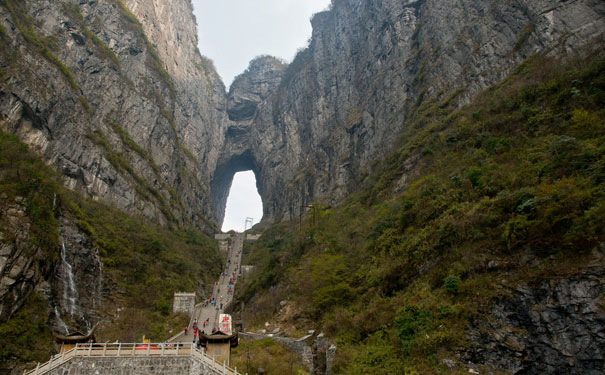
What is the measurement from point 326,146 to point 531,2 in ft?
101

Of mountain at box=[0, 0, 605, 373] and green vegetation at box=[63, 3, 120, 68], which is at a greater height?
green vegetation at box=[63, 3, 120, 68]

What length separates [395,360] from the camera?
1179cm

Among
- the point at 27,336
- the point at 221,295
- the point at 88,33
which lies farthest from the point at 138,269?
the point at 88,33

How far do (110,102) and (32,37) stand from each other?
10.6 m

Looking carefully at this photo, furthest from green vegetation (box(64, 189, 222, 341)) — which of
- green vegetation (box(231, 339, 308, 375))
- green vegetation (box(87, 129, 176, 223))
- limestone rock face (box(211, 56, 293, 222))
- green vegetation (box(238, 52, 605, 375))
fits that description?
limestone rock face (box(211, 56, 293, 222))

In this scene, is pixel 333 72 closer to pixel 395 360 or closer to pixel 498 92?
pixel 498 92

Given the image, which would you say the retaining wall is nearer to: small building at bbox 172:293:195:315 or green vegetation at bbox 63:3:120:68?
small building at bbox 172:293:195:315

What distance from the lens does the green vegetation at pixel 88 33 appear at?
4570 centimetres

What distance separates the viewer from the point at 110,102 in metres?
46.2

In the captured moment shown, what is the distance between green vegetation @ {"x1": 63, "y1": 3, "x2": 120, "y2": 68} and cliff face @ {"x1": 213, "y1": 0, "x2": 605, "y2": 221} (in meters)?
30.5

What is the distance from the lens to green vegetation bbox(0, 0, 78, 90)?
1428 inches

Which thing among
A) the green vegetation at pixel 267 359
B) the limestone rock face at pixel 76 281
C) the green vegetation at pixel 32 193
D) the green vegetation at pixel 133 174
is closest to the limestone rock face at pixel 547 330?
the green vegetation at pixel 267 359

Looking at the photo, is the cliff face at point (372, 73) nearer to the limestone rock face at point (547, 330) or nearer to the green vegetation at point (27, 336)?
the limestone rock face at point (547, 330)

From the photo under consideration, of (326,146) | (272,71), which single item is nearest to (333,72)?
(326,146)
